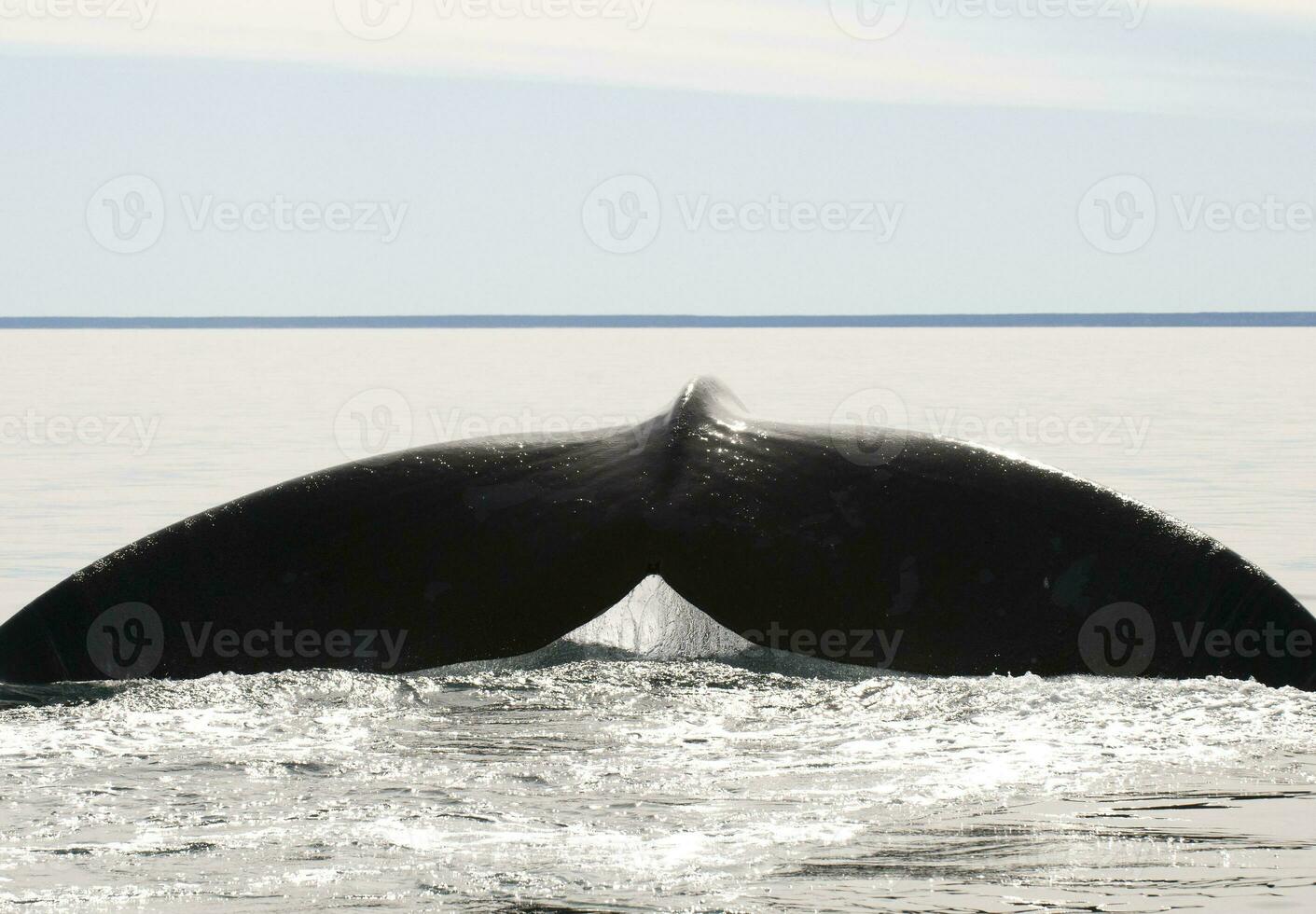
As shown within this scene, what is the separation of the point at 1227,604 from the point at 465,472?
98.3 inches

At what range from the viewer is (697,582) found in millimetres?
5727

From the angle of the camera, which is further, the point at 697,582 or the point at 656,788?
the point at 697,582

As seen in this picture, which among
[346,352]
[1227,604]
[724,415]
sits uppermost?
[346,352]

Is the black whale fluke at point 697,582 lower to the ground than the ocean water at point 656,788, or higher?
higher

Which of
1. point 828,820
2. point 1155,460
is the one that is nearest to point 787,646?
point 828,820

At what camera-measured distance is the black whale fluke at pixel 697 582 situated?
5.67 m

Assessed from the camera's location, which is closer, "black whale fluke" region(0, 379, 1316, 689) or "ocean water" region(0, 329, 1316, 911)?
"ocean water" region(0, 329, 1316, 911)

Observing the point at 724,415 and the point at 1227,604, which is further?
the point at 724,415

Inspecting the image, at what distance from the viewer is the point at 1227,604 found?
5.67 meters

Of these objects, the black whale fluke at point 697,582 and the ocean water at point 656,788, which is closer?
the ocean water at point 656,788

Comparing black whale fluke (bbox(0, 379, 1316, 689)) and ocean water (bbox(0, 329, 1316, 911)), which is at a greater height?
black whale fluke (bbox(0, 379, 1316, 689))

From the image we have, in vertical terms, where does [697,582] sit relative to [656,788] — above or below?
above

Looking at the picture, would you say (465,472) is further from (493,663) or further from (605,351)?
(605,351)

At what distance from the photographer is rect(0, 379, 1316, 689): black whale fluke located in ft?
18.6
